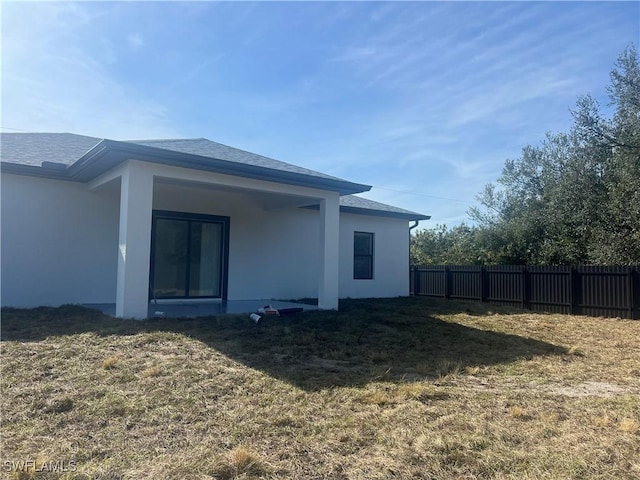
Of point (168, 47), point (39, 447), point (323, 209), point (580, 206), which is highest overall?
point (168, 47)

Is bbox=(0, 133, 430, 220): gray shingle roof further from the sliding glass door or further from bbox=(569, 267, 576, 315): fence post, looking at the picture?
bbox=(569, 267, 576, 315): fence post

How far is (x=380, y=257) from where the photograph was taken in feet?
46.6

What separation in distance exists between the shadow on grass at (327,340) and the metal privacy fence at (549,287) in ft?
16.3

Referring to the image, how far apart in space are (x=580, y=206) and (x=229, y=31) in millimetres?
12988

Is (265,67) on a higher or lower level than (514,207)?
higher

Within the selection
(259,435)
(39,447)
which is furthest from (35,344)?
(259,435)

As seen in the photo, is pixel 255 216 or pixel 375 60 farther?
pixel 255 216

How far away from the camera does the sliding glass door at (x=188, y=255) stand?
1010 cm

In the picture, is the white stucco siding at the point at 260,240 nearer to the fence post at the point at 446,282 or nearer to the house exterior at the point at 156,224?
the house exterior at the point at 156,224

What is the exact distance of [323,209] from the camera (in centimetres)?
966

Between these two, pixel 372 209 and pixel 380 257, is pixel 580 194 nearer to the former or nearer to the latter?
pixel 380 257

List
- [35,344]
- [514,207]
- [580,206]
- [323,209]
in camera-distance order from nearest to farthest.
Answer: [35,344] < [323,209] < [580,206] < [514,207]

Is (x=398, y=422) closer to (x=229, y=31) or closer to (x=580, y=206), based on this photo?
(x=229, y=31)

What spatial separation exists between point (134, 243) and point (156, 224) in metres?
2.94
